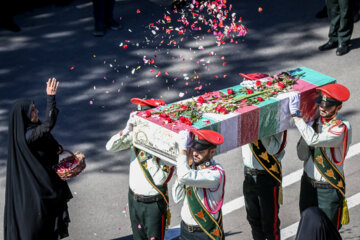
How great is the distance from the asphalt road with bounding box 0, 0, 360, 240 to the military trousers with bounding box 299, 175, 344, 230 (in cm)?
89

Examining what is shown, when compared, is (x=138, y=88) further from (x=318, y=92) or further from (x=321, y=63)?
(x=318, y=92)

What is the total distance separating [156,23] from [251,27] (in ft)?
5.95

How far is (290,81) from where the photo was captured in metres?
7.31

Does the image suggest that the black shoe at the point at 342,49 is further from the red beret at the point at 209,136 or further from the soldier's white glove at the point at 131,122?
the red beret at the point at 209,136

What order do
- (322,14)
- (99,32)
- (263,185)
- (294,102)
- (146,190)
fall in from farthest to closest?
(322,14) < (99,32) < (263,185) < (146,190) < (294,102)

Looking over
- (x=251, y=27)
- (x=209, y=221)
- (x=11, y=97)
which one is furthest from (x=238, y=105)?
(x=251, y=27)

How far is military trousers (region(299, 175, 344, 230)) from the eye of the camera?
758cm

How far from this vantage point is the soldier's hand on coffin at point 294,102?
704 centimetres

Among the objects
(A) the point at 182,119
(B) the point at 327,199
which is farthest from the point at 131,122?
(B) the point at 327,199

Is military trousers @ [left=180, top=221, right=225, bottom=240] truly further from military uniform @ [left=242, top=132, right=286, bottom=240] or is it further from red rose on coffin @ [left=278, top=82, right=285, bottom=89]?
red rose on coffin @ [left=278, top=82, right=285, bottom=89]

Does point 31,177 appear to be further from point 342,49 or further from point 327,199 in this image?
point 342,49

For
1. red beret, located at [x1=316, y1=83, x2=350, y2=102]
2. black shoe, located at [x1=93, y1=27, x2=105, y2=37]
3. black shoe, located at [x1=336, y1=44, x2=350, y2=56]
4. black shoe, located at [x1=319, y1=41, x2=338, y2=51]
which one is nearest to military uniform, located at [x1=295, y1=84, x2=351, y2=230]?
red beret, located at [x1=316, y1=83, x2=350, y2=102]

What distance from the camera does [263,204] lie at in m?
7.89

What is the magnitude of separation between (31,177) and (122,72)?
500 cm
